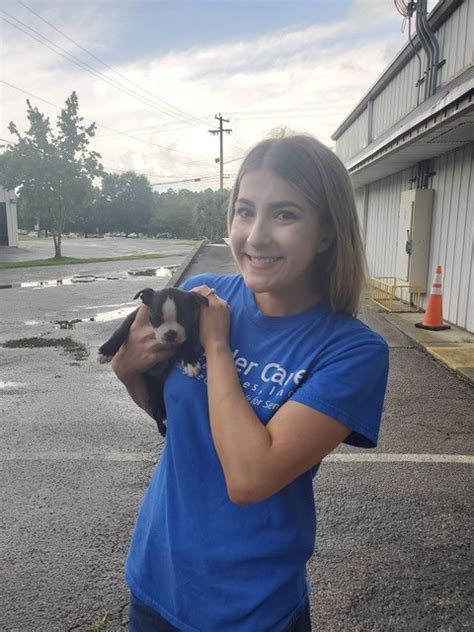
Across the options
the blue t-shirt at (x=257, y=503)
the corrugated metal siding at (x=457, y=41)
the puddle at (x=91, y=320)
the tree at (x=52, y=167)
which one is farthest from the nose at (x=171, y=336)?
the tree at (x=52, y=167)

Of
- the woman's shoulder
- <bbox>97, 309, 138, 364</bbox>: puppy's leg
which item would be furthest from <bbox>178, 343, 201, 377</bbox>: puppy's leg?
<bbox>97, 309, 138, 364</bbox>: puppy's leg

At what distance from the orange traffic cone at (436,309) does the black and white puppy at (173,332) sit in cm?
807

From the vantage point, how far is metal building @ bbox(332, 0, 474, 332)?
318 inches

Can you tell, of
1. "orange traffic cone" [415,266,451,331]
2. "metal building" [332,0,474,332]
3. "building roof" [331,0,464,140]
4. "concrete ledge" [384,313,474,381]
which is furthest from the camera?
"building roof" [331,0,464,140]

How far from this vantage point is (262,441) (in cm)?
125

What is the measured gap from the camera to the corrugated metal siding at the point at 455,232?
8.95m

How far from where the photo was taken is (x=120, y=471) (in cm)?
426

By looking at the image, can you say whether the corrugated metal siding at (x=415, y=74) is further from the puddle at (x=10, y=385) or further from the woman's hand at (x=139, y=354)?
the woman's hand at (x=139, y=354)

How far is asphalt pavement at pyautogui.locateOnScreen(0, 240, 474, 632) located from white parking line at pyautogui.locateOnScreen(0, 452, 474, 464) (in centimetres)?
2

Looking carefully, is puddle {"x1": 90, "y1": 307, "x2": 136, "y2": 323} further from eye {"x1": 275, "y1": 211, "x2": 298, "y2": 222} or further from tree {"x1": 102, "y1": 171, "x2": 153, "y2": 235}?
tree {"x1": 102, "y1": 171, "x2": 153, "y2": 235}

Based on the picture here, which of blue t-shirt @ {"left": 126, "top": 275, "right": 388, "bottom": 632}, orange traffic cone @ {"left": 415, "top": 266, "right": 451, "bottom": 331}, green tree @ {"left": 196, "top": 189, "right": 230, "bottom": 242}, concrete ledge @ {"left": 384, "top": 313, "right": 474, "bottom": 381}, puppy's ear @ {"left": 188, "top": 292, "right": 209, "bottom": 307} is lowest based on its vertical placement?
concrete ledge @ {"left": 384, "top": 313, "right": 474, "bottom": 381}

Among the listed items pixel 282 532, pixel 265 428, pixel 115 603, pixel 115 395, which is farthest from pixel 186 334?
pixel 115 395

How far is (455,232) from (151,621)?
9.43 metres

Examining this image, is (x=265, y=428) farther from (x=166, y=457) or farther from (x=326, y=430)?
(x=166, y=457)
